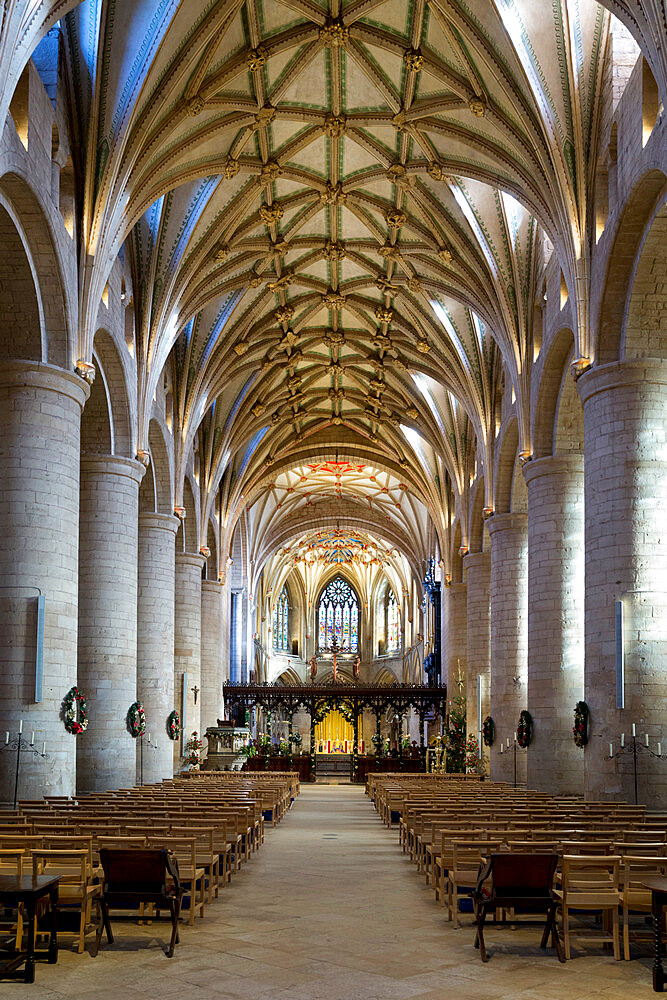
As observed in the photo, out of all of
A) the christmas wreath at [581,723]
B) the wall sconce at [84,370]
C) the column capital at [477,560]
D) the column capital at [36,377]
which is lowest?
the christmas wreath at [581,723]

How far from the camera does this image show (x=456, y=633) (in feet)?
128

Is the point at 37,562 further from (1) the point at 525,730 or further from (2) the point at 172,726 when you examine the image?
(2) the point at 172,726

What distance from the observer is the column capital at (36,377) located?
655 inches

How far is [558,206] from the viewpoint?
1891cm

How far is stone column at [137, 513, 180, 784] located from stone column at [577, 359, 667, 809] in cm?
1297

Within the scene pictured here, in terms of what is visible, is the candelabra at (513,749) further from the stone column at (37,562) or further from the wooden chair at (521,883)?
the wooden chair at (521,883)

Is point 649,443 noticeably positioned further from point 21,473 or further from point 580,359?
point 21,473

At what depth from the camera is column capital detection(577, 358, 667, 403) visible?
1698 cm

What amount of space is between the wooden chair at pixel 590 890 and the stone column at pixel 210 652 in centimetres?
3175

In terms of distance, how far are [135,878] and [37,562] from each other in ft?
27.5

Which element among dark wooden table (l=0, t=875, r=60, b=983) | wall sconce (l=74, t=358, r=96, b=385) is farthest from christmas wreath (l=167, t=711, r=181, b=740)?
dark wooden table (l=0, t=875, r=60, b=983)

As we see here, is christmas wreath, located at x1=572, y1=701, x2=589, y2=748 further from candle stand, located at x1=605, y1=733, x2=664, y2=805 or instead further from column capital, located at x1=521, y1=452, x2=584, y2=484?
column capital, located at x1=521, y1=452, x2=584, y2=484

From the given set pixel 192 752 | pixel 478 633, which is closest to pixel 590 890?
pixel 478 633

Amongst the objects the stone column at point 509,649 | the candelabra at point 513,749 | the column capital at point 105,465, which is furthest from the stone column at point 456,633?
the column capital at point 105,465
